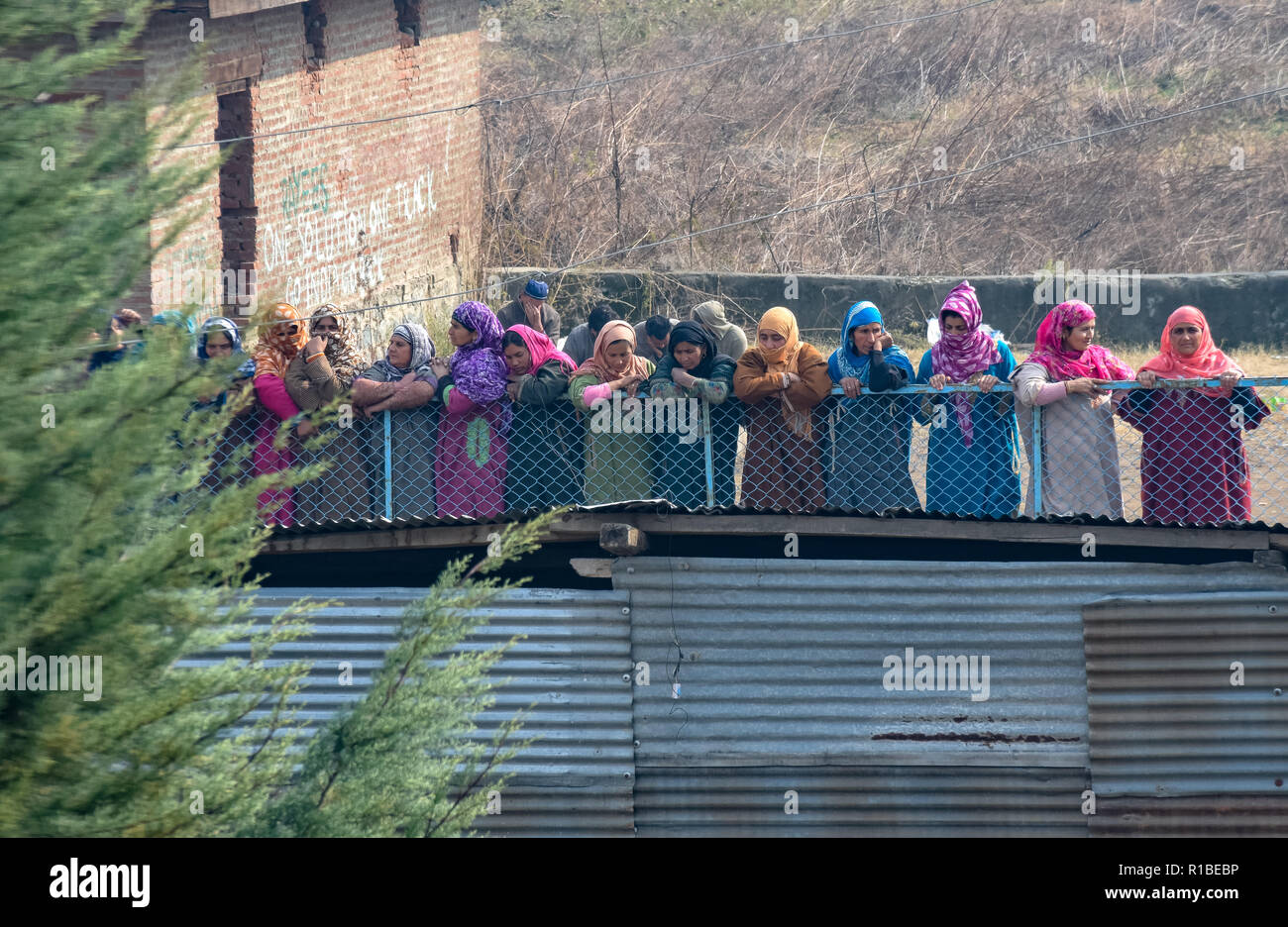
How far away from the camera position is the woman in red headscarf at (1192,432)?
6629 mm

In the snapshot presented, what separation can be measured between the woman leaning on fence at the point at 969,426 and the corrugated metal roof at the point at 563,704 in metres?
1.63

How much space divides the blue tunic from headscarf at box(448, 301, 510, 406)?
1985mm

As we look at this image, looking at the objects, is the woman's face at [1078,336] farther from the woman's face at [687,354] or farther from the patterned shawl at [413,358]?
the patterned shawl at [413,358]

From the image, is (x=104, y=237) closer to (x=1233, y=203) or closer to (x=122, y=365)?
(x=122, y=365)

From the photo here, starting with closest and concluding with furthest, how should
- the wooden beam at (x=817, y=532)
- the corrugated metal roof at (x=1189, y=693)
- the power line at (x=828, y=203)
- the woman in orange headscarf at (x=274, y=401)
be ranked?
the wooden beam at (x=817, y=532)
the corrugated metal roof at (x=1189, y=693)
the woman in orange headscarf at (x=274, y=401)
the power line at (x=828, y=203)

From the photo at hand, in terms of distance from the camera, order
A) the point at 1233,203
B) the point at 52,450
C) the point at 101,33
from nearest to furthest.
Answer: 1. the point at 52,450
2. the point at 101,33
3. the point at 1233,203

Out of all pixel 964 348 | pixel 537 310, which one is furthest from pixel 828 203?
pixel 964 348

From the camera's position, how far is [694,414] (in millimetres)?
6910

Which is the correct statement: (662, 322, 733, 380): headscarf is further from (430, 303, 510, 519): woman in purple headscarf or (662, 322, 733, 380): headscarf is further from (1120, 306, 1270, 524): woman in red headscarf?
(1120, 306, 1270, 524): woman in red headscarf

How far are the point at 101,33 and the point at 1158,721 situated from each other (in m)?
6.40

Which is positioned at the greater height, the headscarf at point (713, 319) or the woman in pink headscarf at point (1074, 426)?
the headscarf at point (713, 319)

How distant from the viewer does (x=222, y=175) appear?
1191 cm

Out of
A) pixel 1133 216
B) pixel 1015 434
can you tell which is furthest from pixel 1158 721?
pixel 1133 216

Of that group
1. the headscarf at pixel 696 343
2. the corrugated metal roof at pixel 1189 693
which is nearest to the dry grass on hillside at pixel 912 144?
the headscarf at pixel 696 343
